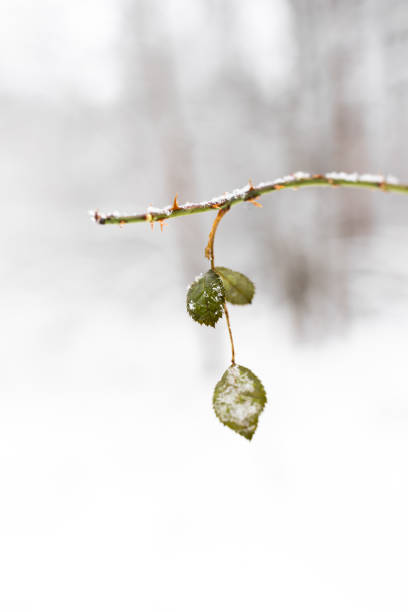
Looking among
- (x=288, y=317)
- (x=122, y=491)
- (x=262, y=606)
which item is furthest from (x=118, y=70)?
(x=262, y=606)

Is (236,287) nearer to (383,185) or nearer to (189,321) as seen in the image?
(383,185)

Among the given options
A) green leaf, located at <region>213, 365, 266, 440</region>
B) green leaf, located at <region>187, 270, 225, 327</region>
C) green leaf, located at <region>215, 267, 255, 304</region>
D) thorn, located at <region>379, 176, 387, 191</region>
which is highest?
thorn, located at <region>379, 176, 387, 191</region>

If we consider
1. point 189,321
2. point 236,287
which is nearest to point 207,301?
point 236,287

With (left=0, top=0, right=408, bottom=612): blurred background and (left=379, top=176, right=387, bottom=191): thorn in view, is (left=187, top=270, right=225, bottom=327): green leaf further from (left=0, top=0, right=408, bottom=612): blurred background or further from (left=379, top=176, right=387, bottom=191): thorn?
(left=0, top=0, right=408, bottom=612): blurred background

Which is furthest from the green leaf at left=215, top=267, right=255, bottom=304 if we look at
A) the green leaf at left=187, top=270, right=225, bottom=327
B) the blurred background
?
the blurred background

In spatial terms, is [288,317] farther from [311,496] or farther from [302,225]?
[311,496]
